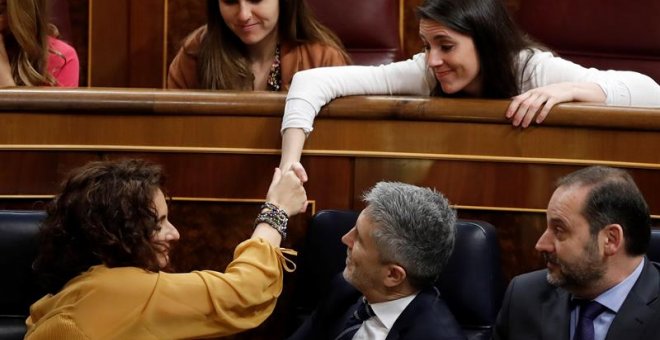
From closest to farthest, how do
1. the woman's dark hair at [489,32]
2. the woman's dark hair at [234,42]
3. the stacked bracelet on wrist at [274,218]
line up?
1. the stacked bracelet on wrist at [274,218]
2. the woman's dark hair at [489,32]
3. the woman's dark hair at [234,42]

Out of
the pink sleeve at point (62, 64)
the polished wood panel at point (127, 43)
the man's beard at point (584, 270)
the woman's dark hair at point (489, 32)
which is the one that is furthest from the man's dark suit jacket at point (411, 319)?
the polished wood panel at point (127, 43)

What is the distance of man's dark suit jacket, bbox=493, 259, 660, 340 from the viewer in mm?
1058

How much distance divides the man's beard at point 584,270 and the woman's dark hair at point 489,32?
0.27m

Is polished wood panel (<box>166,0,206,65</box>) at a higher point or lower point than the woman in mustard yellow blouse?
higher

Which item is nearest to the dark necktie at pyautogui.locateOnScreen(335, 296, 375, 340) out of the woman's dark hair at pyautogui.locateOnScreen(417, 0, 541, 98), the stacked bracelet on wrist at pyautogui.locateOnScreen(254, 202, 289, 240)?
the stacked bracelet on wrist at pyautogui.locateOnScreen(254, 202, 289, 240)

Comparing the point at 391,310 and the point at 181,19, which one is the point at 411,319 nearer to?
the point at 391,310

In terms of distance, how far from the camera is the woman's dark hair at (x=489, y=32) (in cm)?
127

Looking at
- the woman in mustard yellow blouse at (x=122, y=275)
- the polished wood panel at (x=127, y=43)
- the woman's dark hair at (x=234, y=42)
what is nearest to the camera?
the woman in mustard yellow blouse at (x=122, y=275)

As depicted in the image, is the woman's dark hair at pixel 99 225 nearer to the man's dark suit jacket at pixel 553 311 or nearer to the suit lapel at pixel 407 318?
the suit lapel at pixel 407 318

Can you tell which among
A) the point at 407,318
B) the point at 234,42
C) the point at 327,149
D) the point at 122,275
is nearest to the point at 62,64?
the point at 234,42

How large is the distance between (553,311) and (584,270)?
0.06 meters

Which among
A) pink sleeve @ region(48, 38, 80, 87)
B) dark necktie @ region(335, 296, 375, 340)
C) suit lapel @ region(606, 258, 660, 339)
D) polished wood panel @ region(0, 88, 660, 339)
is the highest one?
pink sleeve @ region(48, 38, 80, 87)

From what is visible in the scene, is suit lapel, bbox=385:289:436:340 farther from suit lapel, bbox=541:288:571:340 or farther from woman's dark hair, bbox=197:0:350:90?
woman's dark hair, bbox=197:0:350:90

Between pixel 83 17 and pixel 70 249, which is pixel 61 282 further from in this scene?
pixel 83 17
